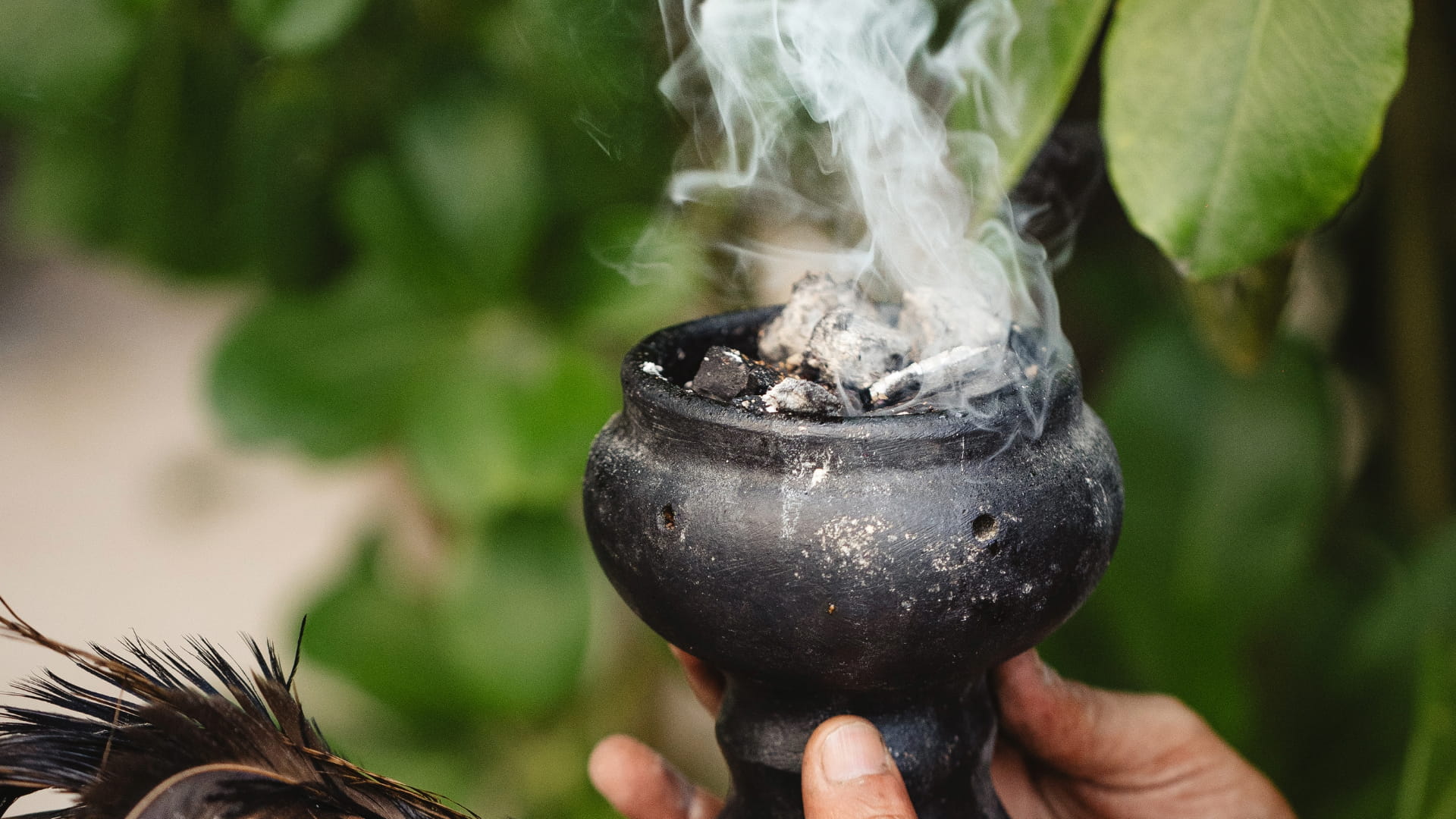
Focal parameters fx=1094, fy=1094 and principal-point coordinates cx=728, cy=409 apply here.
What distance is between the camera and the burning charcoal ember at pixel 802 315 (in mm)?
693

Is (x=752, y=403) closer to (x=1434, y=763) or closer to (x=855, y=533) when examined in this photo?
(x=855, y=533)

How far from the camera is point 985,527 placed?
1.86 feet

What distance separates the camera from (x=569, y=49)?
102cm

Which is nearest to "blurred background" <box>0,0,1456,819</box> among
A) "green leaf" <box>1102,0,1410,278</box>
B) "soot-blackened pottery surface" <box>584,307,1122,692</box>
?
"green leaf" <box>1102,0,1410,278</box>

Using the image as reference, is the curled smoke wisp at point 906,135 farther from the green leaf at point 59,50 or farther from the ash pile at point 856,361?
the green leaf at point 59,50

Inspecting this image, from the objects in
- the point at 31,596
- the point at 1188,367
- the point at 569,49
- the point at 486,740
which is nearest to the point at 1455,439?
the point at 1188,367

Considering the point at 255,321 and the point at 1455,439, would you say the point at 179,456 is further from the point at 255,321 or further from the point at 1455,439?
the point at 1455,439

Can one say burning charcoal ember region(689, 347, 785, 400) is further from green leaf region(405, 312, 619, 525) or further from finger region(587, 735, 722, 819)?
green leaf region(405, 312, 619, 525)

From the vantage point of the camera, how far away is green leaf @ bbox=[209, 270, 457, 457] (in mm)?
1255

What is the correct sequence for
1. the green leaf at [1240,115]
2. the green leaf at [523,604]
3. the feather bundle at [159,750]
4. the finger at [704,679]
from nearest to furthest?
the feather bundle at [159,750]
the green leaf at [1240,115]
the finger at [704,679]
the green leaf at [523,604]

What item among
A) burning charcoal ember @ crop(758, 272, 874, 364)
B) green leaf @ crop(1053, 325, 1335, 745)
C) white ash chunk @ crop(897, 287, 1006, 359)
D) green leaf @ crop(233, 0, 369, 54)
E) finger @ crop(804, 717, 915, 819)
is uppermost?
green leaf @ crop(233, 0, 369, 54)

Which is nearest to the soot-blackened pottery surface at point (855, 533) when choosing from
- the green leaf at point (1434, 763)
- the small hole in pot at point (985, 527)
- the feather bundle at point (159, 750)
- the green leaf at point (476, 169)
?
the small hole in pot at point (985, 527)

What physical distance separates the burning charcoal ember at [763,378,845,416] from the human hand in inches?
12.1

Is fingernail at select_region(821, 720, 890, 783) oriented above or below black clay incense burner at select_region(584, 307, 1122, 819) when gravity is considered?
below
